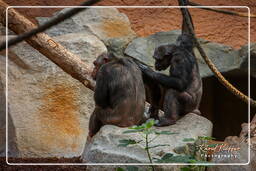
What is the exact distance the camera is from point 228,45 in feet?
24.4

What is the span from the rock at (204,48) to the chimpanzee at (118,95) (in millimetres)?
2020

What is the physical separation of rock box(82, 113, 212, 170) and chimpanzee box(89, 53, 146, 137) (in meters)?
0.22

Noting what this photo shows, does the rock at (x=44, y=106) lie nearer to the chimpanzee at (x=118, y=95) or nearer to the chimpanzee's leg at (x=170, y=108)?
the chimpanzee at (x=118, y=95)

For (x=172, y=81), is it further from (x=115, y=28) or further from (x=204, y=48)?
(x=115, y=28)

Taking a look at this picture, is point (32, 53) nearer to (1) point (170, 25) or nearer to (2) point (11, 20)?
(2) point (11, 20)

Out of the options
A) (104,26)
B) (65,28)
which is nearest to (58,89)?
(65,28)

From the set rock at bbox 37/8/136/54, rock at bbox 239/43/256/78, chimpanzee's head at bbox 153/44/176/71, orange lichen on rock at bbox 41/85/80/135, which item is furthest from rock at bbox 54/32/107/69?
rock at bbox 239/43/256/78

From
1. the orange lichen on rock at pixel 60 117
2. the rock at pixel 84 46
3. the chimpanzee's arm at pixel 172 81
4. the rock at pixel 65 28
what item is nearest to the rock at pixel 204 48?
the rock at pixel 84 46

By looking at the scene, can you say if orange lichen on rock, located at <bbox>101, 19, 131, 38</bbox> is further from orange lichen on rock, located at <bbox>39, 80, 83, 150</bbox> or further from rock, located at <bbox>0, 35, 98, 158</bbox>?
orange lichen on rock, located at <bbox>39, 80, 83, 150</bbox>

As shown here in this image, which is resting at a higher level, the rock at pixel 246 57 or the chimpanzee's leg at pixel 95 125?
the rock at pixel 246 57

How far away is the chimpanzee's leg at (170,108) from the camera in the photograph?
17.4ft

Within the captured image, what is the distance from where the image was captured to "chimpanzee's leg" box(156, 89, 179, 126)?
5.31 metres

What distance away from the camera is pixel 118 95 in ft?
16.8

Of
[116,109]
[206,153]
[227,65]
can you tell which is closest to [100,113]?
[116,109]
